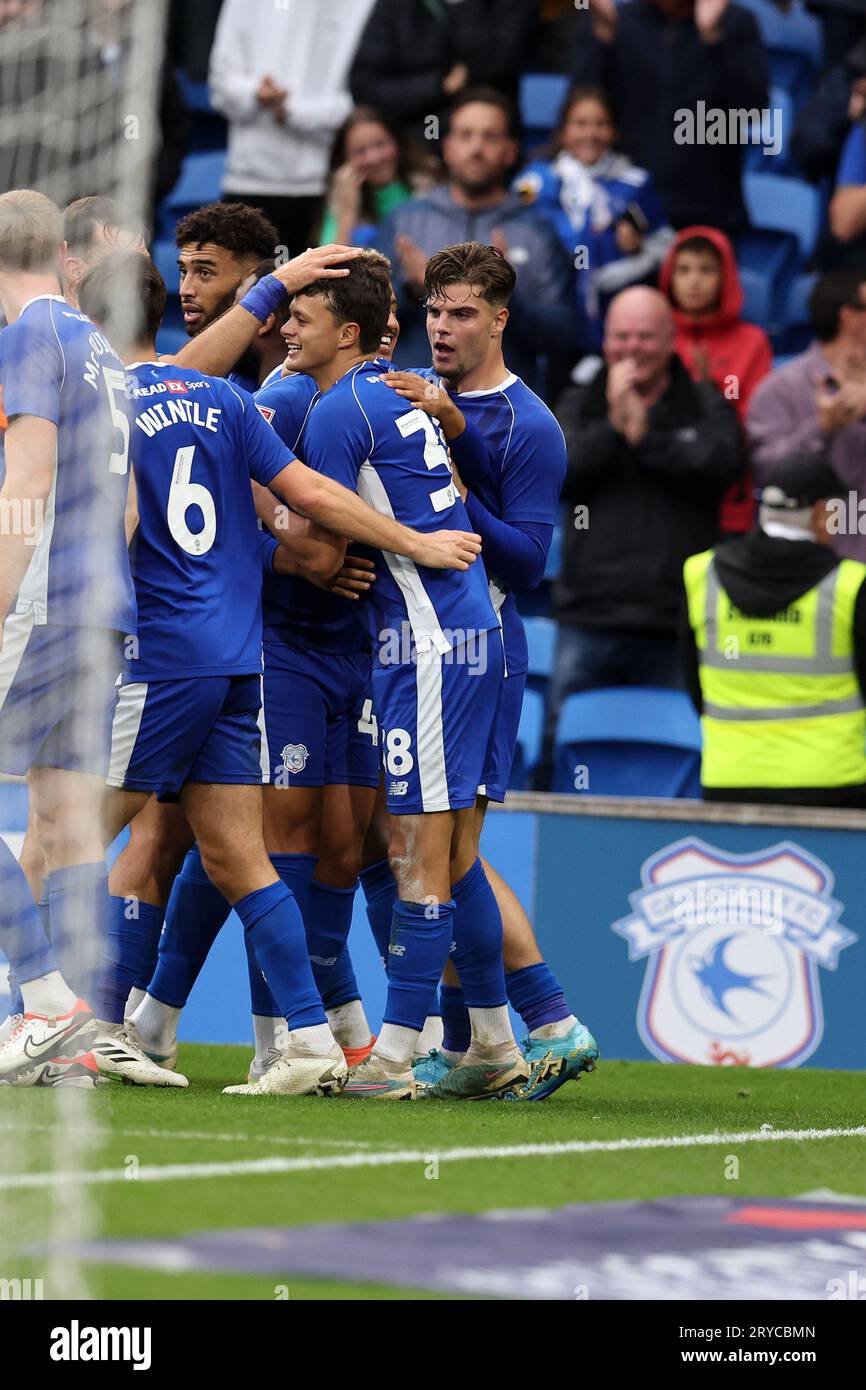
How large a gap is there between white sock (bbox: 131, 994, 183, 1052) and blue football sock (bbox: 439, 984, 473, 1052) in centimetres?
76

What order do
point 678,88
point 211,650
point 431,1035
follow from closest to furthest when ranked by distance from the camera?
point 211,650, point 431,1035, point 678,88

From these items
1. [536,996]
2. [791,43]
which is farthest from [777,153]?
[536,996]

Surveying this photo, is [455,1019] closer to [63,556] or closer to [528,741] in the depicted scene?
[63,556]

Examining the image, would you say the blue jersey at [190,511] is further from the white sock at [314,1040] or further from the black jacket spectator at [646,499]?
the black jacket spectator at [646,499]

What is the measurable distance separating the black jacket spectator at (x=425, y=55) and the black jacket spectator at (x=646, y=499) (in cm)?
263

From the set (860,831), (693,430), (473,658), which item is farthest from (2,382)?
(693,430)

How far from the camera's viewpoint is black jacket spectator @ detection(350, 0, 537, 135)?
1091 cm

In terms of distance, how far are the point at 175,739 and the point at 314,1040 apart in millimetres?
823

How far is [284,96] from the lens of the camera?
10.8 m

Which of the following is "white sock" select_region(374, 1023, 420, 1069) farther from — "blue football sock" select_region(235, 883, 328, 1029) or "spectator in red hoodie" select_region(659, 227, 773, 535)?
"spectator in red hoodie" select_region(659, 227, 773, 535)

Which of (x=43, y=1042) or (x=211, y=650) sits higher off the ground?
(x=211, y=650)

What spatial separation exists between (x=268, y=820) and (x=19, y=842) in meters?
1.96
